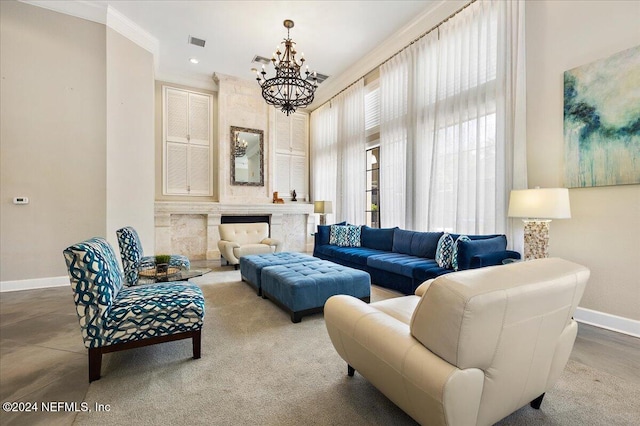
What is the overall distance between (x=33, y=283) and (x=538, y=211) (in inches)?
243

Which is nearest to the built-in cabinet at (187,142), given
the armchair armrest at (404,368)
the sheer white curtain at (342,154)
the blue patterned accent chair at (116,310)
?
the sheer white curtain at (342,154)

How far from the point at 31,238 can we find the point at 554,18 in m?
6.88

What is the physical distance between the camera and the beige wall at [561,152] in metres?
2.52

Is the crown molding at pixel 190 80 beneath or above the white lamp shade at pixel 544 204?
above

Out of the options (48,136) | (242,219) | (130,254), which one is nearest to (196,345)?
(130,254)

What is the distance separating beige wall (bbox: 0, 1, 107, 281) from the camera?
3799 millimetres

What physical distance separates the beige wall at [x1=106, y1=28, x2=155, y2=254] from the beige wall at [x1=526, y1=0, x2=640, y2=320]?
5517mm

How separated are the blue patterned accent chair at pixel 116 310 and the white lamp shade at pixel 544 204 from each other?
9.78 ft

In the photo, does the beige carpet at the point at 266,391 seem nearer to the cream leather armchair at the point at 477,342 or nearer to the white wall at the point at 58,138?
the cream leather armchair at the point at 477,342

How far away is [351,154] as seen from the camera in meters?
6.20

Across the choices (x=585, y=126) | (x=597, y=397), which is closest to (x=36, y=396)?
(x=597, y=397)

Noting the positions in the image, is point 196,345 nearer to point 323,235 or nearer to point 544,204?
point 544,204

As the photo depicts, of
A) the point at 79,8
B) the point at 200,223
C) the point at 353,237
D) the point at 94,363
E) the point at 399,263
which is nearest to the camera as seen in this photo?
the point at 94,363

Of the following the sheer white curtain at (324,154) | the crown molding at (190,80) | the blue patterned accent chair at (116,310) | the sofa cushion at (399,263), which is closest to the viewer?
the blue patterned accent chair at (116,310)
